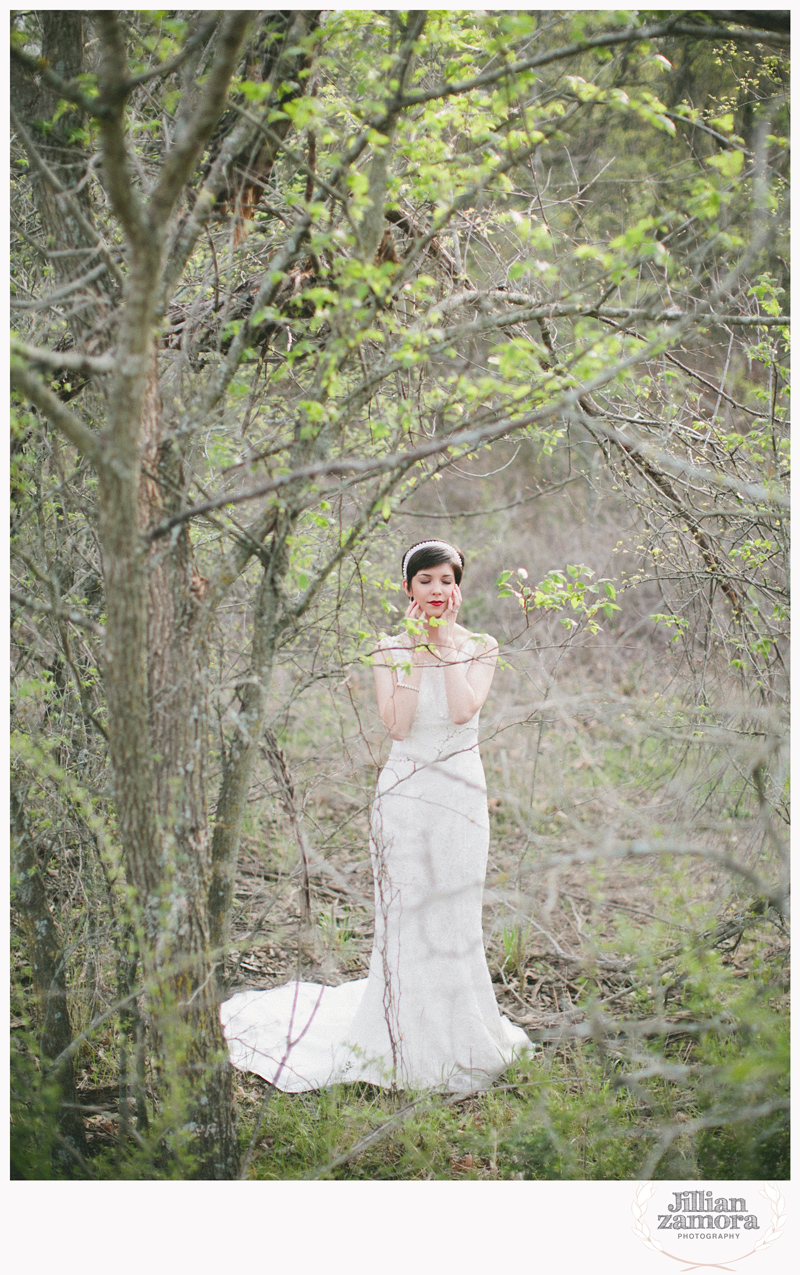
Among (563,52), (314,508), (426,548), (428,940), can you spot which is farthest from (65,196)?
(428,940)

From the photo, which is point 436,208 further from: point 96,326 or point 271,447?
point 96,326

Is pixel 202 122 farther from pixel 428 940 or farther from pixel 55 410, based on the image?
pixel 428 940

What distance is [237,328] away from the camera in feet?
6.59

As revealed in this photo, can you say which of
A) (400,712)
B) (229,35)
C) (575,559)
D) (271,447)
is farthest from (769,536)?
(575,559)

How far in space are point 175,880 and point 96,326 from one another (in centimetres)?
138

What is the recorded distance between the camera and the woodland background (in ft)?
5.95

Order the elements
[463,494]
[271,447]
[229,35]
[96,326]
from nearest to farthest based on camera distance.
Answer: [229,35] < [96,326] < [271,447] < [463,494]

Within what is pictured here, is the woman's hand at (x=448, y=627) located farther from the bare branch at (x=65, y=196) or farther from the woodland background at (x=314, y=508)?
the bare branch at (x=65, y=196)

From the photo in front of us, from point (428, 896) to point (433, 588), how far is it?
1082 mm

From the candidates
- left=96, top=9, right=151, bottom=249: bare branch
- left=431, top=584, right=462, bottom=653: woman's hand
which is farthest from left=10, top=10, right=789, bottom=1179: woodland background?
left=431, top=584, right=462, bottom=653: woman's hand

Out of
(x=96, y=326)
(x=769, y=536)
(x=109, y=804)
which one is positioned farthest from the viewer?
(x=769, y=536)
